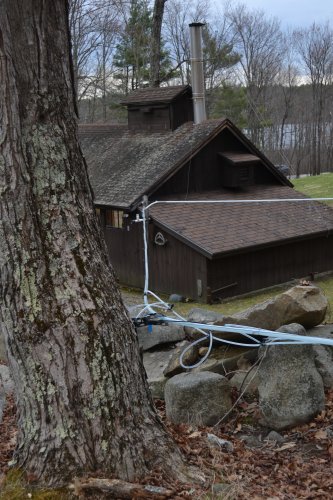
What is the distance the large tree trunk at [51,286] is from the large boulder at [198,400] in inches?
84.5

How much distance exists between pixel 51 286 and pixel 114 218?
61.7ft

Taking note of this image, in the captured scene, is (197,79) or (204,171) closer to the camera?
(204,171)

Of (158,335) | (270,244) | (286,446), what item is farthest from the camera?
(270,244)

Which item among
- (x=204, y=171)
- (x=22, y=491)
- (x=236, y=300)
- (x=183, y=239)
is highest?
(x=204, y=171)

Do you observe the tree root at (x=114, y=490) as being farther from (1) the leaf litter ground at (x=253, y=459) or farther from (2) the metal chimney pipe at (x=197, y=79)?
(2) the metal chimney pipe at (x=197, y=79)

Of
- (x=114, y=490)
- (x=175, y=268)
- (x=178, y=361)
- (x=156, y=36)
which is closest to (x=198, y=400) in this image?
(x=178, y=361)

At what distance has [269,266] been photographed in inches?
837

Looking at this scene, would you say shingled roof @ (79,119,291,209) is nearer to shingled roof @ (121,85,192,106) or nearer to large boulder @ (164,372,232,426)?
shingled roof @ (121,85,192,106)

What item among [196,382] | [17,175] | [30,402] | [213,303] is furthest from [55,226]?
[213,303]

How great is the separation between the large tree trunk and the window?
59.3ft

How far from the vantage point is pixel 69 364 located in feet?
12.1

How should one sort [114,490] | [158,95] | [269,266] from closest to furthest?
1. [114,490]
2. [269,266]
3. [158,95]

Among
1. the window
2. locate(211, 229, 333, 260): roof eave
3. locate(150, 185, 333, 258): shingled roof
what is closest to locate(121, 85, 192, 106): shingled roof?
locate(150, 185, 333, 258): shingled roof

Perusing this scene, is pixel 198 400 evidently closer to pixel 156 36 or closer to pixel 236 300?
pixel 236 300
